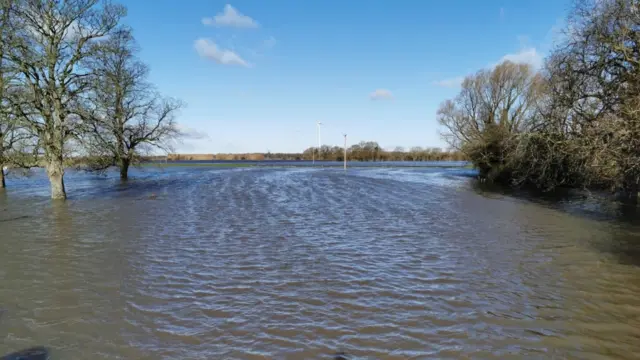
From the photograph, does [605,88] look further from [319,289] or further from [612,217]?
[319,289]

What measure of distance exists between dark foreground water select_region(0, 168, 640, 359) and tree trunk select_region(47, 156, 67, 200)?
6191 mm

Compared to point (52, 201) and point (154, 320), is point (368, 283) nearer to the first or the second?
point (154, 320)

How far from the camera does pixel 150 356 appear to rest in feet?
12.5

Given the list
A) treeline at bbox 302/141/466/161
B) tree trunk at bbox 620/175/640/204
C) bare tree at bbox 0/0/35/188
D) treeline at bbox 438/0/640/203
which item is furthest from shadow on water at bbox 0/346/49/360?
treeline at bbox 302/141/466/161

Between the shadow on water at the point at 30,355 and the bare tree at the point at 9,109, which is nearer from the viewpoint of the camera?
the shadow on water at the point at 30,355

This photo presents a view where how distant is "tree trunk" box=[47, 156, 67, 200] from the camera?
17.0 m

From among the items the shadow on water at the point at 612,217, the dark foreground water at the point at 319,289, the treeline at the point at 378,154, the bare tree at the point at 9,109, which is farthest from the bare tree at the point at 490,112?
the treeline at the point at 378,154

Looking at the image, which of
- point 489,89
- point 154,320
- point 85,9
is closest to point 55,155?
point 85,9

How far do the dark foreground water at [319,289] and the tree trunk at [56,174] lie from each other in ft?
20.3

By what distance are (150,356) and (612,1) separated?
17.2 m

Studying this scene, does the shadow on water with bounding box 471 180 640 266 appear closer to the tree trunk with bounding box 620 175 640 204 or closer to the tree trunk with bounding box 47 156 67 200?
the tree trunk with bounding box 620 175 640 204

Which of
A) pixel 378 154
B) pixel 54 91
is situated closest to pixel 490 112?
pixel 54 91

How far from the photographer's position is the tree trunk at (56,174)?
16969 millimetres

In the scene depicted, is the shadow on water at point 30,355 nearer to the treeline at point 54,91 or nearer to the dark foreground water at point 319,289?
the dark foreground water at point 319,289
